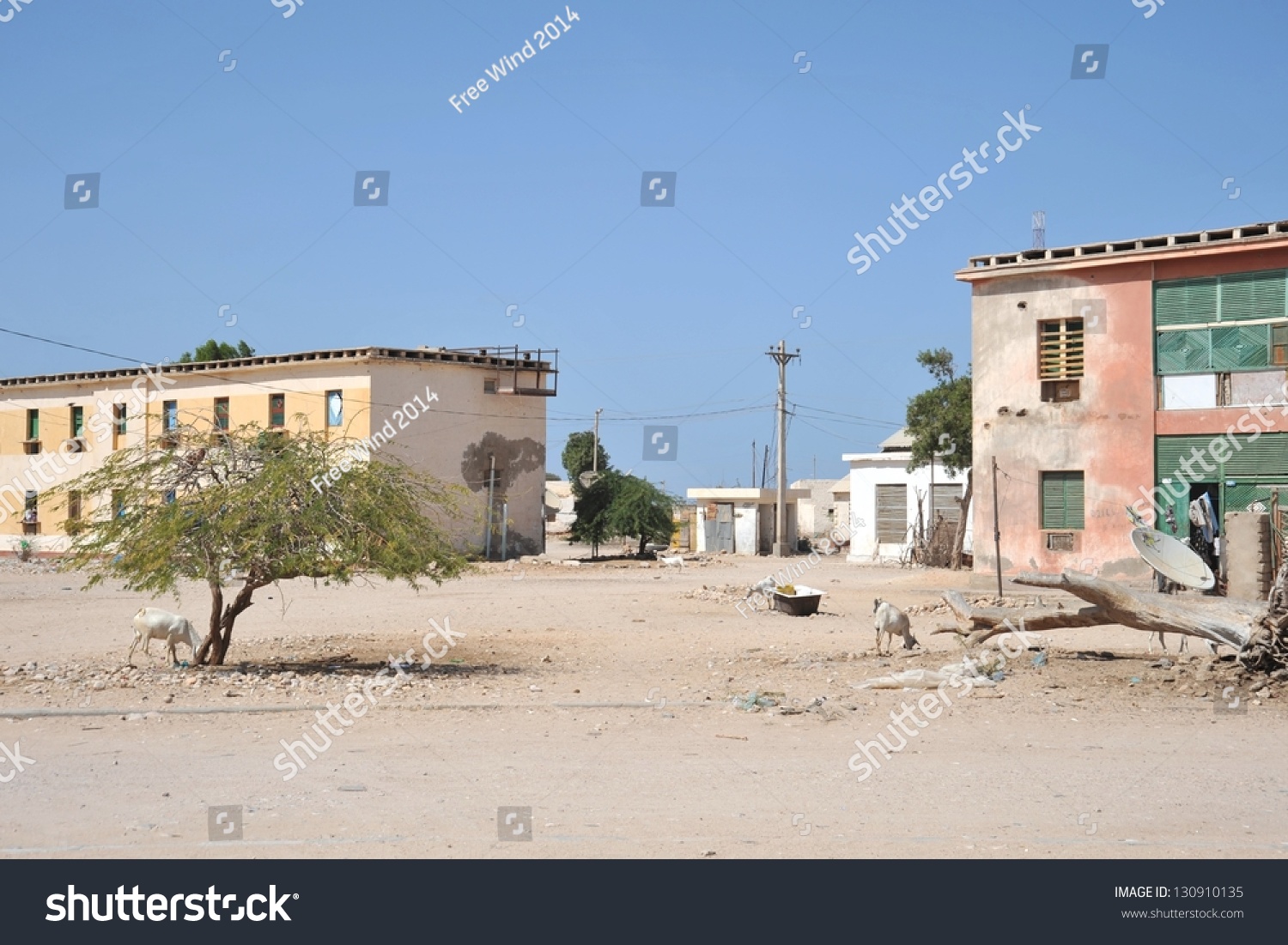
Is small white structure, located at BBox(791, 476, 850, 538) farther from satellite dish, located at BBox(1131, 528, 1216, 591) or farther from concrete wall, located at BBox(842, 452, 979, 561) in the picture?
satellite dish, located at BBox(1131, 528, 1216, 591)

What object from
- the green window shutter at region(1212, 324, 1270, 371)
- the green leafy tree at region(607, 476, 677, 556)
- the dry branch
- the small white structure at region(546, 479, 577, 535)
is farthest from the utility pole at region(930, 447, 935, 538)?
the small white structure at region(546, 479, 577, 535)

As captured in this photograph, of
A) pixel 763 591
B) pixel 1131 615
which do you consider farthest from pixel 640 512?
pixel 1131 615

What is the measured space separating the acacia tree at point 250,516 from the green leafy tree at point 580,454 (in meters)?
56.5

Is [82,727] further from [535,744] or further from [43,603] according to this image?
[43,603]

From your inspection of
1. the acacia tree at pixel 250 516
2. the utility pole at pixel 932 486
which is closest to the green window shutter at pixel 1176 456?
the utility pole at pixel 932 486

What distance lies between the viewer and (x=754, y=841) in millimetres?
7449

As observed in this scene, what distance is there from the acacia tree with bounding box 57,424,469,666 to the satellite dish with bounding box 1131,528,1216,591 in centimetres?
862

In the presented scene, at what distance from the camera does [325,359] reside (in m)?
44.8

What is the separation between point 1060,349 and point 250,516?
1968cm

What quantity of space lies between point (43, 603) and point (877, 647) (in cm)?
1830

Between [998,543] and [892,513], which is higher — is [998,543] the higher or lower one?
the lower one

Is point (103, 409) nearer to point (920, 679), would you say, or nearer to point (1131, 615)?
point (920, 679)

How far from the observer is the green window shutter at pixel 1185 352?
25.8m
